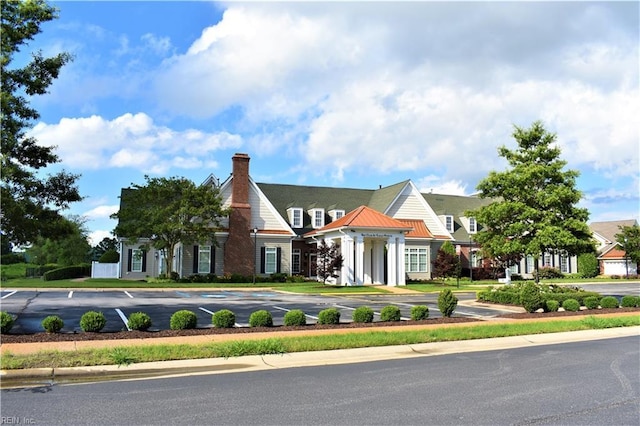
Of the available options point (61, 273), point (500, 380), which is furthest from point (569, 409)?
point (61, 273)

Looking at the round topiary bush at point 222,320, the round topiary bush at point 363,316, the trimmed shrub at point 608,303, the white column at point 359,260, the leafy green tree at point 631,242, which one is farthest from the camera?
the leafy green tree at point 631,242

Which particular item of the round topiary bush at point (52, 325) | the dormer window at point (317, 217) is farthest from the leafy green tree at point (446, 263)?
the round topiary bush at point (52, 325)

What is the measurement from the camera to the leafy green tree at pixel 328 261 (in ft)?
113

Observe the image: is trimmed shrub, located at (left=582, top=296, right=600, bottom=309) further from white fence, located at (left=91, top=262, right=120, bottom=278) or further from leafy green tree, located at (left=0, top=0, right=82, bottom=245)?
white fence, located at (left=91, top=262, right=120, bottom=278)

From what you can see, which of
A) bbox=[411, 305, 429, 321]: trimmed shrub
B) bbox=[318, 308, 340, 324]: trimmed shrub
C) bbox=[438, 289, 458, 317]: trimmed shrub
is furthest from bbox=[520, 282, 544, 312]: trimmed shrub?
bbox=[318, 308, 340, 324]: trimmed shrub

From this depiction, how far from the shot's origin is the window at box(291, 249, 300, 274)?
42134 millimetres

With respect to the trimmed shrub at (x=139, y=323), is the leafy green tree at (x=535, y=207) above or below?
above

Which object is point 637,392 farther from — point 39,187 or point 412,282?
point 412,282

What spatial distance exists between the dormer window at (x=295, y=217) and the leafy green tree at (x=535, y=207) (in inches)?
754

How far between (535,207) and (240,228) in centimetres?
2109

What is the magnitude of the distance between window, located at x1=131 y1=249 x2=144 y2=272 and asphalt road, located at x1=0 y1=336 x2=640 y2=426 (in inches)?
1380

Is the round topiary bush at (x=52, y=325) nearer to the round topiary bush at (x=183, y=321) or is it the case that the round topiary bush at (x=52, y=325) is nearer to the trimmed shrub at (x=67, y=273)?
the round topiary bush at (x=183, y=321)

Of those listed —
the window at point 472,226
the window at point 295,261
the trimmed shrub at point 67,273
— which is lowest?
the trimmed shrub at point 67,273

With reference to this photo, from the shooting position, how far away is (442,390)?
8.50 m
